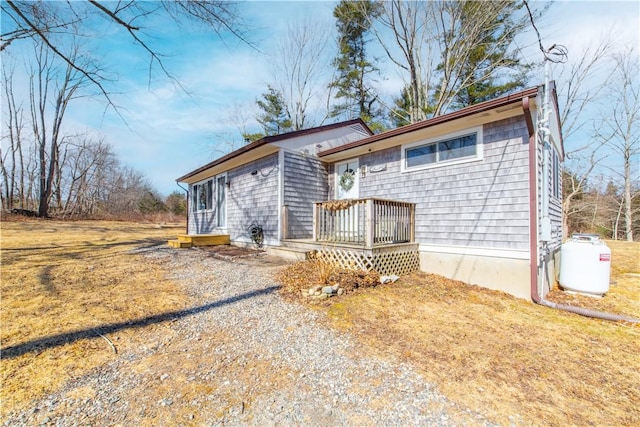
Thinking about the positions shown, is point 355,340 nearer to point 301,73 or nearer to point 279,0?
point 279,0

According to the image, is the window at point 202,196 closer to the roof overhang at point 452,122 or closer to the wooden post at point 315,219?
the roof overhang at point 452,122

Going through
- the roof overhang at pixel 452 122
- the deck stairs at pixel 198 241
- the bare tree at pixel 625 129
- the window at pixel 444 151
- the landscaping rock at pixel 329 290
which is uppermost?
the bare tree at pixel 625 129

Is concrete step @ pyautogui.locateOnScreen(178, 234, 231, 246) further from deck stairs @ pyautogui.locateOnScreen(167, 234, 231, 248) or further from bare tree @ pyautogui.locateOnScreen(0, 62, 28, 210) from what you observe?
bare tree @ pyautogui.locateOnScreen(0, 62, 28, 210)

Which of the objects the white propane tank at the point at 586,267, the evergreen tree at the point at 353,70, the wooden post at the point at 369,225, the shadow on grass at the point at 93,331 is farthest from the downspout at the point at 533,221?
the evergreen tree at the point at 353,70

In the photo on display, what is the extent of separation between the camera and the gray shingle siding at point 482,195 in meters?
4.82

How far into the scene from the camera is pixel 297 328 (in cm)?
317

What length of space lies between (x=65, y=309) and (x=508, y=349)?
16.7 feet

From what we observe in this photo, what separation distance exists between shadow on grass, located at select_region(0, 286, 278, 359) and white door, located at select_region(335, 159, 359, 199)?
4.54m

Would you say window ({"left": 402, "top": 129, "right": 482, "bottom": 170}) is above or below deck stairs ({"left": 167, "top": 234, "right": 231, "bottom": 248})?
above

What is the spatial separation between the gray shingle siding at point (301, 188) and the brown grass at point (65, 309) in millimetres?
3462

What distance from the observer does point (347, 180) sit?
26.0 feet

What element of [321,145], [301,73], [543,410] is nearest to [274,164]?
[321,145]

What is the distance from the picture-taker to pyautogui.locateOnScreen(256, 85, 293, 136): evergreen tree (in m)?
19.1

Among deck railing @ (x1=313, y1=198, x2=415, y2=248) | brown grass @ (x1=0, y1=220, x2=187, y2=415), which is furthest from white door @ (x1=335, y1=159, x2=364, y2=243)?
brown grass @ (x1=0, y1=220, x2=187, y2=415)
